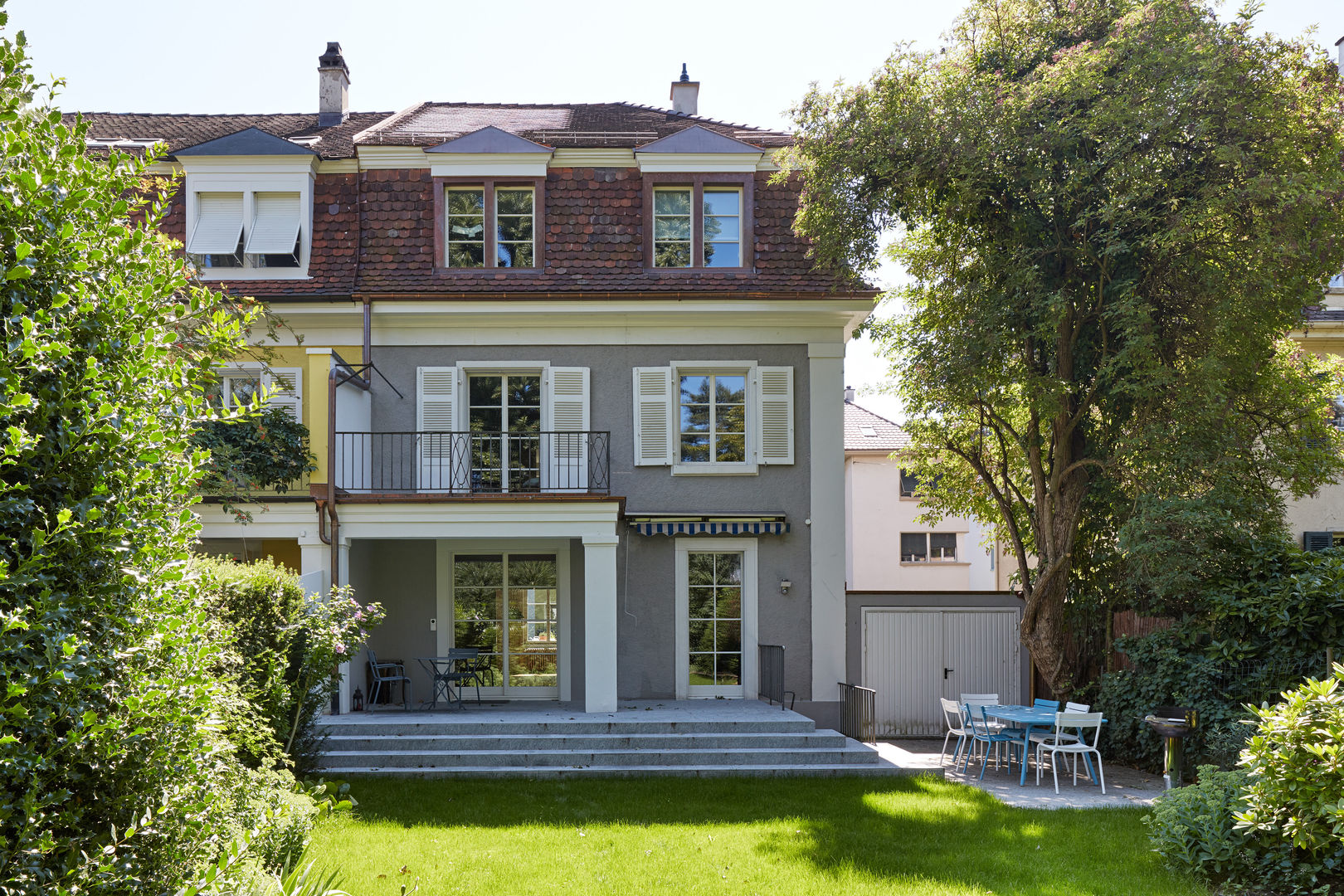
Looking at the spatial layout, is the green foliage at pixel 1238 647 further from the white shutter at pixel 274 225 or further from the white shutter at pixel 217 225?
the white shutter at pixel 217 225

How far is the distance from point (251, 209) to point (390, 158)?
228cm

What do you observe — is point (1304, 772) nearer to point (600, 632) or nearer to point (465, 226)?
point (600, 632)

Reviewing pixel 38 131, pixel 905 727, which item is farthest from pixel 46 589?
pixel 905 727

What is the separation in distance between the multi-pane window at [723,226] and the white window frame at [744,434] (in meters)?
1.65

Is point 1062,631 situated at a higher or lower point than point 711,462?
lower

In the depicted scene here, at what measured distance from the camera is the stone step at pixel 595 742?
1230cm

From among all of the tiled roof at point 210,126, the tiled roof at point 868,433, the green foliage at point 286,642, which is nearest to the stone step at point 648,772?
the green foliage at point 286,642

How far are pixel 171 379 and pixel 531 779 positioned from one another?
30.3ft

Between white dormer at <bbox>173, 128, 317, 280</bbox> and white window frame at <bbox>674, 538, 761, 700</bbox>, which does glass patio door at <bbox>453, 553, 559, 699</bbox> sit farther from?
white dormer at <bbox>173, 128, 317, 280</bbox>

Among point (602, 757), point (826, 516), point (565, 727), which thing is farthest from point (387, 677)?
point (826, 516)

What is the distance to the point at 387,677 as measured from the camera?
48.7ft

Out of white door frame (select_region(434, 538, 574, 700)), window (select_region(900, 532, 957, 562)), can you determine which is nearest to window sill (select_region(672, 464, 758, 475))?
white door frame (select_region(434, 538, 574, 700))

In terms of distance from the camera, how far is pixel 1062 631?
1425cm

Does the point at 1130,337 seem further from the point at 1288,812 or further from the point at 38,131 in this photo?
the point at 38,131
